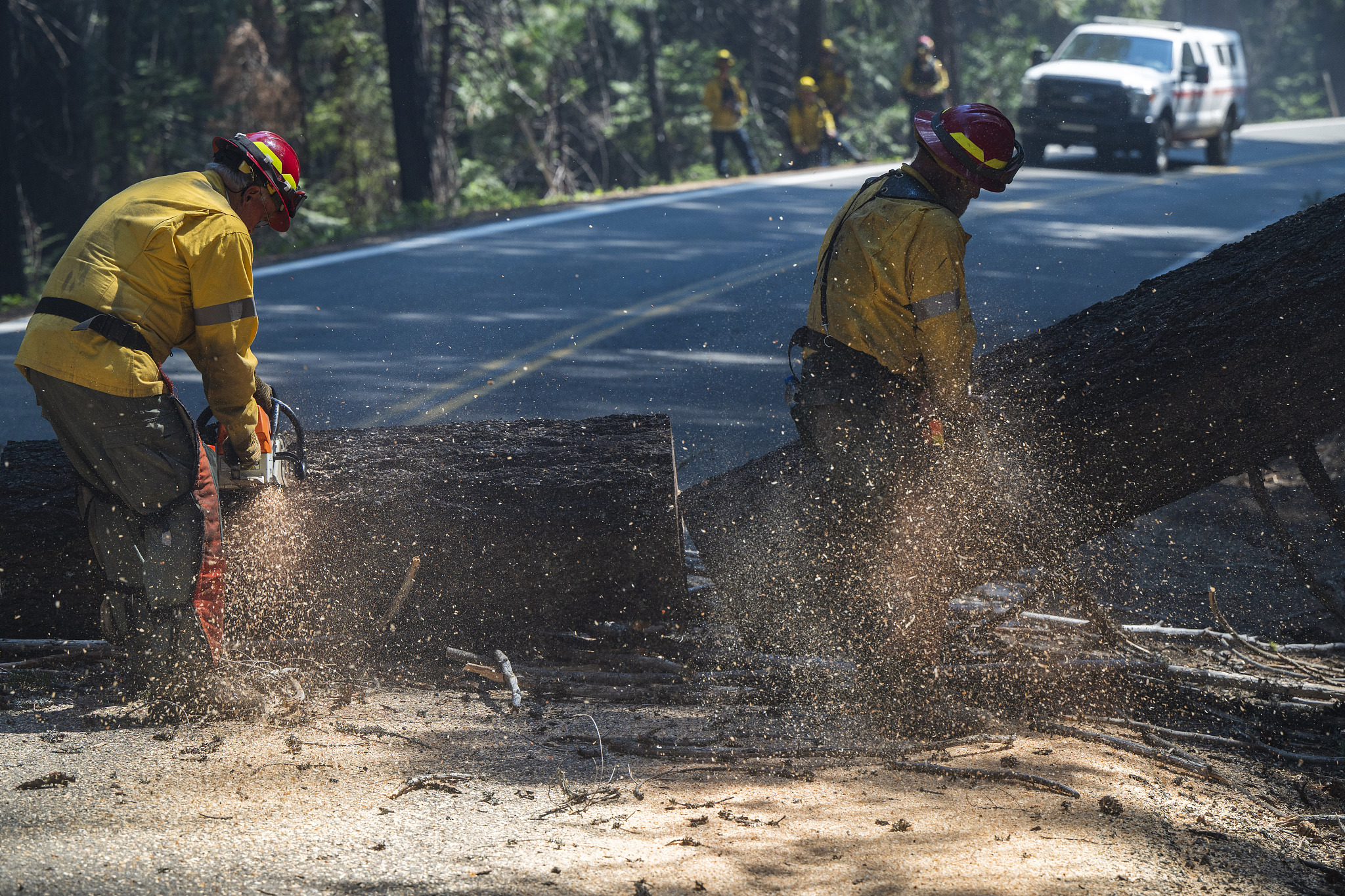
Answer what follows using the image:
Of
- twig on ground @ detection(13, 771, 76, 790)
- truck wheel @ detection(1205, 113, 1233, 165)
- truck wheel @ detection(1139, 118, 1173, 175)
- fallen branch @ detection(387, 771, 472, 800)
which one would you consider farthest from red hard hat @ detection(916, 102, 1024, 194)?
truck wheel @ detection(1205, 113, 1233, 165)

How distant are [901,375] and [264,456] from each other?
2.25 meters

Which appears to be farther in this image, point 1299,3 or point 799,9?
point 1299,3

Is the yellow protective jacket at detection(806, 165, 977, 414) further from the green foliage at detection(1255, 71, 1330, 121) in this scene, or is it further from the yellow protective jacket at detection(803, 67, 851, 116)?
the green foliage at detection(1255, 71, 1330, 121)

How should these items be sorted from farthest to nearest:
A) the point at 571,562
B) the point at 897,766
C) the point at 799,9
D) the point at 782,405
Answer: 1. the point at 799,9
2. the point at 782,405
3. the point at 571,562
4. the point at 897,766

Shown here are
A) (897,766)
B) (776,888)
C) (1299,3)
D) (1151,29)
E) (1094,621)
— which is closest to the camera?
(776,888)

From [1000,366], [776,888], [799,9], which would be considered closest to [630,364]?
[1000,366]

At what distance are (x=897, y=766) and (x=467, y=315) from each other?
6247 mm

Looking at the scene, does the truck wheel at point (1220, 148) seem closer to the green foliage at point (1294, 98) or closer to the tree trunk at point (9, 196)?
the tree trunk at point (9, 196)

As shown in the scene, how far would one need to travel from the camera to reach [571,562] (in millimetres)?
4098

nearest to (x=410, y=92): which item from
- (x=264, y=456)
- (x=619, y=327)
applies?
(x=619, y=327)

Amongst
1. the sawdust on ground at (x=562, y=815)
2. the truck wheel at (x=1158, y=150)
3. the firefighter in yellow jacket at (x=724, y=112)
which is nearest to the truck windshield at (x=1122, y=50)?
the truck wheel at (x=1158, y=150)

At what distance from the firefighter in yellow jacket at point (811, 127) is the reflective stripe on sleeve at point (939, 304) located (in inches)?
670

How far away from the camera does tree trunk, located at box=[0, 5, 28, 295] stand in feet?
40.9

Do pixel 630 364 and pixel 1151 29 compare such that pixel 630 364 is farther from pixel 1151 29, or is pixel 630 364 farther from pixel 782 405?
pixel 1151 29
